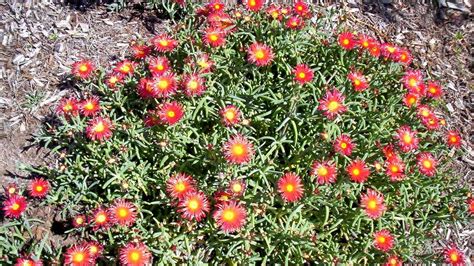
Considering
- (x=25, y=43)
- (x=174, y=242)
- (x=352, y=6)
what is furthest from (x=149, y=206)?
(x=352, y=6)

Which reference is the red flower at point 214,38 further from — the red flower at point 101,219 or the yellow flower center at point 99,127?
the red flower at point 101,219

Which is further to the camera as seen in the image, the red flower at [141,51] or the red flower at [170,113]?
the red flower at [141,51]

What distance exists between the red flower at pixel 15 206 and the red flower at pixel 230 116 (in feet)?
4.70

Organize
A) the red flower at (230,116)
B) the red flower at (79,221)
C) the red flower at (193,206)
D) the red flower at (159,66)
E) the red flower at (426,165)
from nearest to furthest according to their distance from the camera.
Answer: the red flower at (193,206), the red flower at (79,221), the red flower at (230,116), the red flower at (426,165), the red flower at (159,66)

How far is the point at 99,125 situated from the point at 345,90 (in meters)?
1.90

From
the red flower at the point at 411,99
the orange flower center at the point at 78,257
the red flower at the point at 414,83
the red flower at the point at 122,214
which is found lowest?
the orange flower center at the point at 78,257

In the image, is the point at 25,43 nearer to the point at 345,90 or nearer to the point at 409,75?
the point at 345,90

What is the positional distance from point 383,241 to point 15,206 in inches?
95.5

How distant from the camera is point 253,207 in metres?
3.23

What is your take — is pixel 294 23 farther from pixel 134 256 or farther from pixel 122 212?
pixel 134 256

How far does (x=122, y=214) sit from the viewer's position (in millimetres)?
3064

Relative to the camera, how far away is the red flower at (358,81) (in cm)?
367

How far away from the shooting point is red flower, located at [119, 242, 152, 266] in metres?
2.95

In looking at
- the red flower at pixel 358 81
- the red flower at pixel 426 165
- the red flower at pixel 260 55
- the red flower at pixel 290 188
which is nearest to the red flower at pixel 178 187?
the red flower at pixel 290 188
